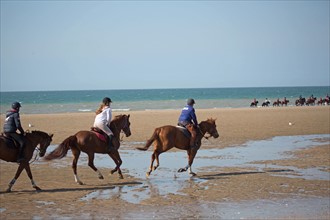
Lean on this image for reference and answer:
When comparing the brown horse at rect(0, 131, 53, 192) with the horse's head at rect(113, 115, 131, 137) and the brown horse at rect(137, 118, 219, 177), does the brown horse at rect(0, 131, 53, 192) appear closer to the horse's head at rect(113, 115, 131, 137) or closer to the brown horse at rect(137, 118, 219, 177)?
the horse's head at rect(113, 115, 131, 137)

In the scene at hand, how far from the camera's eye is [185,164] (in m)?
15.9

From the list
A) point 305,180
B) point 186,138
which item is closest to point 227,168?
point 186,138

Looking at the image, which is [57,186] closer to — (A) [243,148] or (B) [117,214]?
(B) [117,214]

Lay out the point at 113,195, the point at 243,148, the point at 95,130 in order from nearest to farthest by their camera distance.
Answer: the point at 113,195, the point at 95,130, the point at 243,148

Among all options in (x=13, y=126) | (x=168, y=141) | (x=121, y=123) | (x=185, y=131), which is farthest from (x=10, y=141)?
(x=185, y=131)

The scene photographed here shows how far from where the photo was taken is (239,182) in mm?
12586

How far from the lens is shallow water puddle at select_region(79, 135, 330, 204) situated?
37.8 ft

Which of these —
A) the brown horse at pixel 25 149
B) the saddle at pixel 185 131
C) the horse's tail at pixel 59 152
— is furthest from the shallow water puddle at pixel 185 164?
the brown horse at pixel 25 149

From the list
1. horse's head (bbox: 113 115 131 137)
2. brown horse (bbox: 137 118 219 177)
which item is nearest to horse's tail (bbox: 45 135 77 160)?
horse's head (bbox: 113 115 131 137)

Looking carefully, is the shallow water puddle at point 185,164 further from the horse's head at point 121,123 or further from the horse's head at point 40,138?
the horse's head at point 40,138

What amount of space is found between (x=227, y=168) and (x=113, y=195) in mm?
5060

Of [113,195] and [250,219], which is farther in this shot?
[113,195]

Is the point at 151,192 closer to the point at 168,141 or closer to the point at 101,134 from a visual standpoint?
the point at 101,134

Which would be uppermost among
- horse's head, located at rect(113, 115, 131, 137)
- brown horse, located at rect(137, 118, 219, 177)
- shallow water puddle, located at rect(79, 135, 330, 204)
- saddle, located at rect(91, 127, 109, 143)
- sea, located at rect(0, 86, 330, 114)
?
horse's head, located at rect(113, 115, 131, 137)
